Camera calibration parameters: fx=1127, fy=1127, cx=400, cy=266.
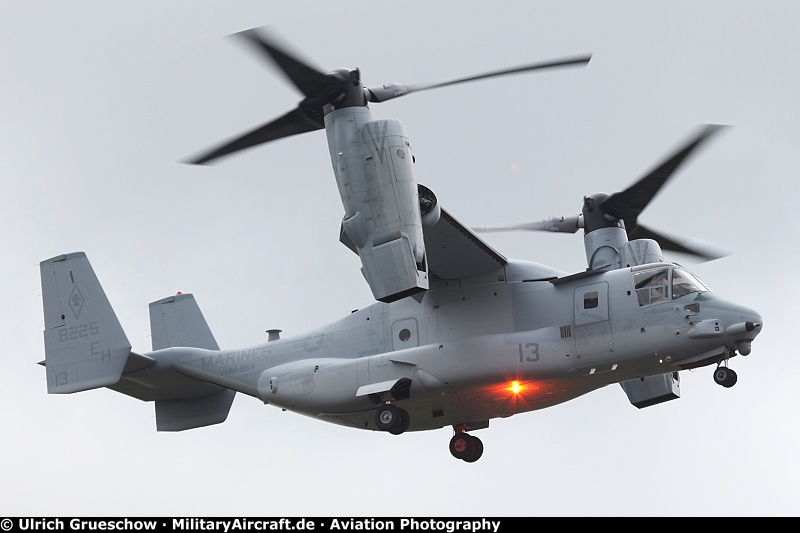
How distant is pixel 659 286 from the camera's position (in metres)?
17.5

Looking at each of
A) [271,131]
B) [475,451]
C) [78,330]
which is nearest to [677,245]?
[475,451]

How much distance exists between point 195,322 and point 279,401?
3.57 meters

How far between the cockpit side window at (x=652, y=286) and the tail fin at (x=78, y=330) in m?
8.68

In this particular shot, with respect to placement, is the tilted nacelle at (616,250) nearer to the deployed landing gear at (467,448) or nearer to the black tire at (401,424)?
the deployed landing gear at (467,448)

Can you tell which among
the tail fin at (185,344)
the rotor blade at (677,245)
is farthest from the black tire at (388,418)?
the rotor blade at (677,245)

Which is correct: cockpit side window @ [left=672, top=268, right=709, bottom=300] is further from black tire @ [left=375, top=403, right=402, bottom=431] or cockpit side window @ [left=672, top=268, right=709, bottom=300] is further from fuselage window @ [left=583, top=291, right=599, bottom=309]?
black tire @ [left=375, top=403, right=402, bottom=431]

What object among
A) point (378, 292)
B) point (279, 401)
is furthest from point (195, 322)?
point (378, 292)

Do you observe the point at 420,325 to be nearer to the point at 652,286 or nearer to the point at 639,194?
the point at 652,286

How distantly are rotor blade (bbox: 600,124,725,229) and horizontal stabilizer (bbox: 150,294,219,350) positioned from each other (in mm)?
7942

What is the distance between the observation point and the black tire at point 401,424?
58.0ft

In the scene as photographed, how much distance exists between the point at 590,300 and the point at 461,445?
12.7 ft

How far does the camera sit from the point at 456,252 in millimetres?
18125
